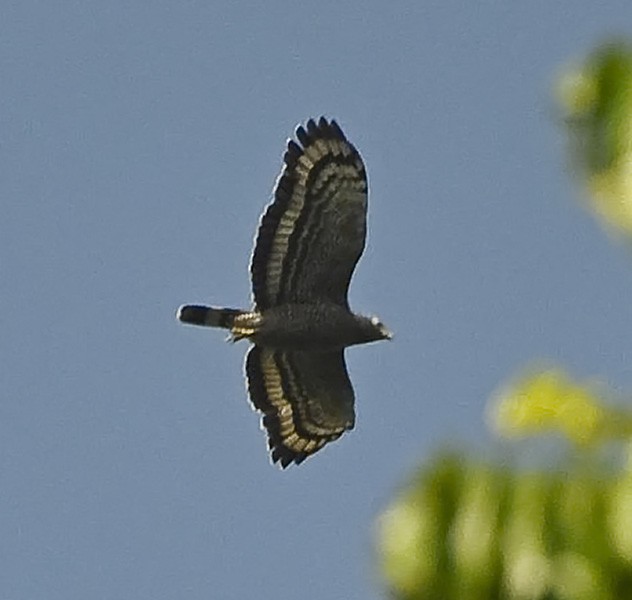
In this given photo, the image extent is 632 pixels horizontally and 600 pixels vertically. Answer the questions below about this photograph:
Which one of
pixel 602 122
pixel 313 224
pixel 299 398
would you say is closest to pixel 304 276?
pixel 313 224

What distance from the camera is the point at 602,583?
2.75 metres

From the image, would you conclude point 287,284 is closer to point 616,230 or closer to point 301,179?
point 301,179

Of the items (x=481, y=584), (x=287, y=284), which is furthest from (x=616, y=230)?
(x=287, y=284)

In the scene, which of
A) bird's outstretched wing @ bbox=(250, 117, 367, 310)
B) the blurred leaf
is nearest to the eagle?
bird's outstretched wing @ bbox=(250, 117, 367, 310)

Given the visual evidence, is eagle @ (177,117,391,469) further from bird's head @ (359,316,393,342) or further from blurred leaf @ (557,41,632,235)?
blurred leaf @ (557,41,632,235)

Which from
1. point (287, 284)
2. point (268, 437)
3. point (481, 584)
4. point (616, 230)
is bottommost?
point (481, 584)

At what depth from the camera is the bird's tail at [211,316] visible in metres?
16.7

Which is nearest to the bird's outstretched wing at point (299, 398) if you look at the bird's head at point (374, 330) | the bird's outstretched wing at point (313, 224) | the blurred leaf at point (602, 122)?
the bird's head at point (374, 330)

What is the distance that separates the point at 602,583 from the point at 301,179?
14.0m

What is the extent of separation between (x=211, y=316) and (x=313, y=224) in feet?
3.75

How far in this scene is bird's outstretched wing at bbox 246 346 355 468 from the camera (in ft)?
57.4

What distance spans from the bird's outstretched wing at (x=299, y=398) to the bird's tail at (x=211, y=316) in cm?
58

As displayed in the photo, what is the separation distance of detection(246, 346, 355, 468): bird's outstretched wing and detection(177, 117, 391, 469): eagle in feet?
0.04

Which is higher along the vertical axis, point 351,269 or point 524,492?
point 351,269
